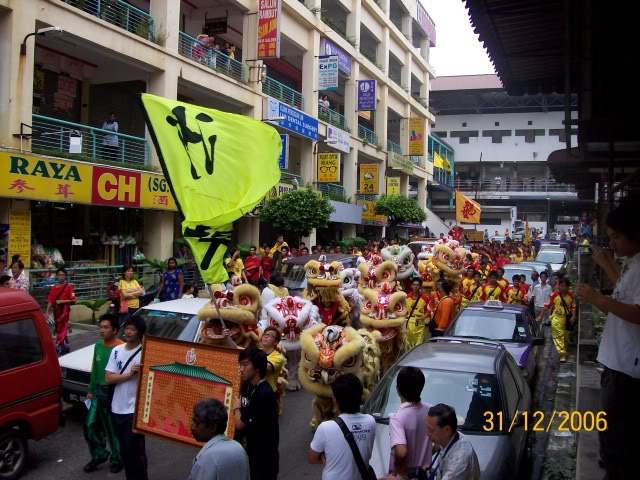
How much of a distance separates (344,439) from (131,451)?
2433mm

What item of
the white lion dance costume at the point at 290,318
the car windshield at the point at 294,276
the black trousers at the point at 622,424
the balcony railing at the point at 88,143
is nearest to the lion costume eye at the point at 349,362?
the white lion dance costume at the point at 290,318

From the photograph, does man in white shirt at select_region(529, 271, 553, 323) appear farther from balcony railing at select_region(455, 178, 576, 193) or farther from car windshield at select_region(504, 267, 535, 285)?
balcony railing at select_region(455, 178, 576, 193)

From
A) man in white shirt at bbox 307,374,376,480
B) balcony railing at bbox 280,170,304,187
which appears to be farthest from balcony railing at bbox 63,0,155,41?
man in white shirt at bbox 307,374,376,480

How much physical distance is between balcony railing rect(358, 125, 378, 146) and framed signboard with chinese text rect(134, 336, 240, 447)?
2963 cm

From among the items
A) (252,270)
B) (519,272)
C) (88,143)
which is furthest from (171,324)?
(519,272)

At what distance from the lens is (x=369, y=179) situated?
107 ft

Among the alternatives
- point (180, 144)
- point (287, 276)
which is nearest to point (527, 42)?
point (180, 144)

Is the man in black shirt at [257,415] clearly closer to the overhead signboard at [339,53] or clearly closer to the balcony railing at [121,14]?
the balcony railing at [121,14]

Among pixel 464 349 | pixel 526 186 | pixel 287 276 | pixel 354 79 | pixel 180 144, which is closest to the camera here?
pixel 180 144

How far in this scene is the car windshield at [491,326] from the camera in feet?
29.6

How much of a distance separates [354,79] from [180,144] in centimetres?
2876

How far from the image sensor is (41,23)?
14250 mm

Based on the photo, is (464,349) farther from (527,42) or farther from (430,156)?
(430,156)

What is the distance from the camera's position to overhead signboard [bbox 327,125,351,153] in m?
29.1
